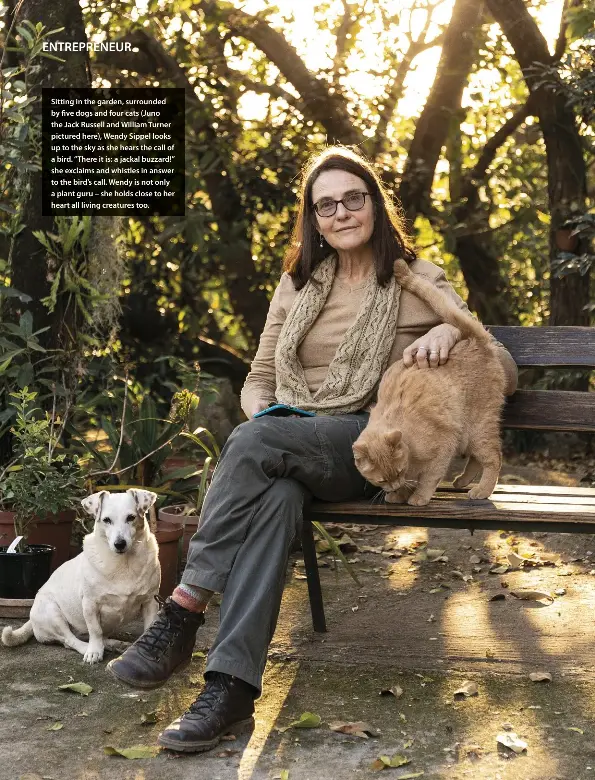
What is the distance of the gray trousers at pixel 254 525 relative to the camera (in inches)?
105

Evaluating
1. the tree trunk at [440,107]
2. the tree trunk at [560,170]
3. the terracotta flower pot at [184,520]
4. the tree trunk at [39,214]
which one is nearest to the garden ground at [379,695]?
the terracotta flower pot at [184,520]

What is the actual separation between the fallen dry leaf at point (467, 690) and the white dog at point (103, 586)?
113cm

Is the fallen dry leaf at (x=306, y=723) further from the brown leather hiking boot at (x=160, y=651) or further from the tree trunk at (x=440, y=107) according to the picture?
the tree trunk at (x=440, y=107)

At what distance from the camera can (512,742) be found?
2639 mm

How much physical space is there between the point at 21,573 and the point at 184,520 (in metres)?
0.75

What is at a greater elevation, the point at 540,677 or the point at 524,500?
the point at 524,500

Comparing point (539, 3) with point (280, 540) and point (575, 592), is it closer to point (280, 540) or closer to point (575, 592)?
point (575, 592)

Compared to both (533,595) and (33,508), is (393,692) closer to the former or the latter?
(533,595)

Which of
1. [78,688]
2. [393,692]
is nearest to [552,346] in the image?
[393,692]

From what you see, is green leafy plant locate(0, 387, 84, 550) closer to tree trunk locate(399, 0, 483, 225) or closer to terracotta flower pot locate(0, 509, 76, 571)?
terracotta flower pot locate(0, 509, 76, 571)

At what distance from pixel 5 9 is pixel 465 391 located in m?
3.58

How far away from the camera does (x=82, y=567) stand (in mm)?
3504

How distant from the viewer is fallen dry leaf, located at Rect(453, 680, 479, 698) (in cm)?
303

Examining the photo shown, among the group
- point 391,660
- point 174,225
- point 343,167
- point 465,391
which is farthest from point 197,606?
point 174,225
